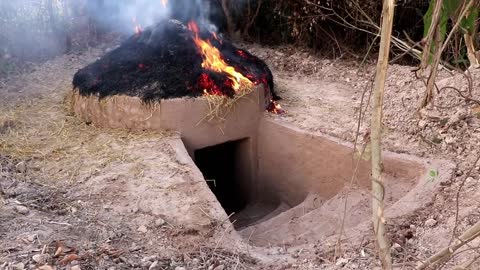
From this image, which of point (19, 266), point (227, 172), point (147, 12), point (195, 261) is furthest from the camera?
point (147, 12)

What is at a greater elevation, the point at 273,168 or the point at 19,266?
the point at 19,266

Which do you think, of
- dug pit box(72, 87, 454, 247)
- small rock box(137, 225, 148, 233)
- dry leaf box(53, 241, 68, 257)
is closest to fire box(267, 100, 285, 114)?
dug pit box(72, 87, 454, 247)

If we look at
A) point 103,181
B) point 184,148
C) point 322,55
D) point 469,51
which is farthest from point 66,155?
point 322,55

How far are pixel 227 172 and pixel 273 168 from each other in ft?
2.45

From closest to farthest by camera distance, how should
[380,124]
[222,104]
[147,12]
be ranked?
[380,124] < [222,104] < [147,12]

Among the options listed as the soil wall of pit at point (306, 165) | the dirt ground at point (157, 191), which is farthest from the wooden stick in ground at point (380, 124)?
the soil wall of pit at point (306, 165)

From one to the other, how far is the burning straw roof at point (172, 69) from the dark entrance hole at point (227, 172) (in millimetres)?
796

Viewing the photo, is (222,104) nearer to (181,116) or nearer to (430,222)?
(181,116)

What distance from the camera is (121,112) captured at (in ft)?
16.6

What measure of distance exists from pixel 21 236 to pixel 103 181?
999mm

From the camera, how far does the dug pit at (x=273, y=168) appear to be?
13.9 ft

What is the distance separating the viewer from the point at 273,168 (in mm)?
5566

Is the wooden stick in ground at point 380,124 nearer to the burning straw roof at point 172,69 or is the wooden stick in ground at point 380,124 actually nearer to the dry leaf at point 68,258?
the dry leaf at point 68,258

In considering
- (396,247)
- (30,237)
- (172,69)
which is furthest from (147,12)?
(396,247)
